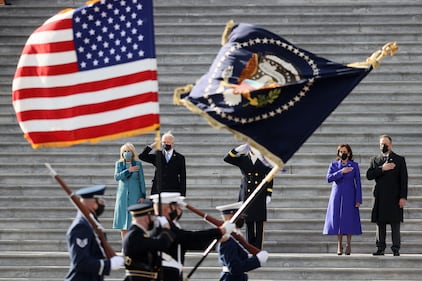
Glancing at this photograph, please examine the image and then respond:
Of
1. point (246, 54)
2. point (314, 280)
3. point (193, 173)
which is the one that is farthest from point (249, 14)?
point (246, 54)

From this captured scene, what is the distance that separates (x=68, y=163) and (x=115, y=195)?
1.25m

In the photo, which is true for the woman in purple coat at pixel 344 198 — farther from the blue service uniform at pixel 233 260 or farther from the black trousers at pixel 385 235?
the blue service uniform at pixel 233 260

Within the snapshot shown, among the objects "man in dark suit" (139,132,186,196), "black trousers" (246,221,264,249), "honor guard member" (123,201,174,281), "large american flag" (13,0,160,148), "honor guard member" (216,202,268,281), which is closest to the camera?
"honor guard member" (123,201,174,281)

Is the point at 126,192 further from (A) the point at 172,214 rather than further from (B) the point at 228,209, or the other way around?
(A) the point at 172,214

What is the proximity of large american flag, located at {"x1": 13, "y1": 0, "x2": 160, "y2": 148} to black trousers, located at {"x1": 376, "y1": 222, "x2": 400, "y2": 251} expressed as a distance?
6222mm

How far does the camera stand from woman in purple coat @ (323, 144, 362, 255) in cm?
1836

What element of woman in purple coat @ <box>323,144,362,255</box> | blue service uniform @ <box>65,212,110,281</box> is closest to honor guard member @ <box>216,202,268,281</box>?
blue service uniform @ <box>65,212,110,281</box>

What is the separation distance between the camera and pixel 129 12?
42.8ft

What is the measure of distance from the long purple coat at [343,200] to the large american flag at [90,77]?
6.04 metres

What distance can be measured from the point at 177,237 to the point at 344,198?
19.1ft

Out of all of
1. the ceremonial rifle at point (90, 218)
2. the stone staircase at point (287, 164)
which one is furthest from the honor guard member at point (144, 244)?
the stone staircase at point (287, 164)

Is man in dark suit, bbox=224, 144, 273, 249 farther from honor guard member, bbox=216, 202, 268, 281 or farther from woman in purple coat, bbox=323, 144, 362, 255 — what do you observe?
honor guard member, bbox=216, 202, 268, 281

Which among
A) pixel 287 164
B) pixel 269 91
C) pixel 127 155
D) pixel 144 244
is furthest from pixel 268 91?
pixel 287 164

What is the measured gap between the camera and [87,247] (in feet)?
A: 41.7
